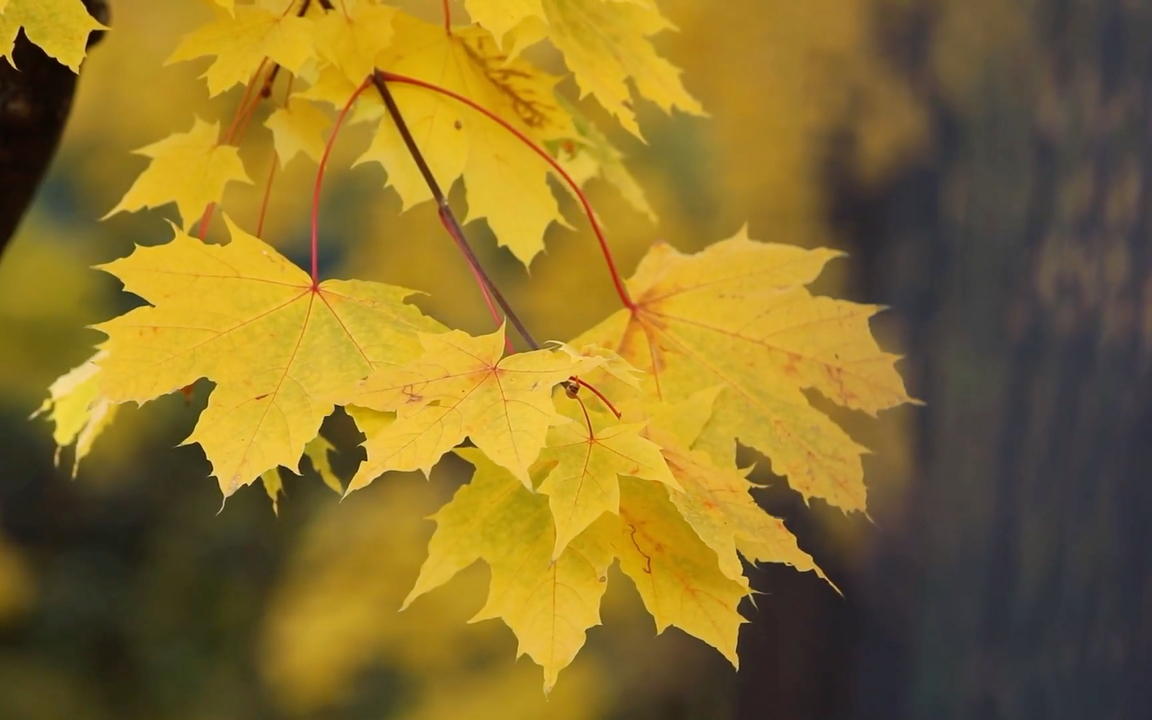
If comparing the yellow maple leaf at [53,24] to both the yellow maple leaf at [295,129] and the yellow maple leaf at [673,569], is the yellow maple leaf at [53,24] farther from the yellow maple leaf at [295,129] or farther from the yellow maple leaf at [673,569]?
the yellow maple leaf at [673,569]

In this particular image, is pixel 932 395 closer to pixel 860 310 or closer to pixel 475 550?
pixel 860 310

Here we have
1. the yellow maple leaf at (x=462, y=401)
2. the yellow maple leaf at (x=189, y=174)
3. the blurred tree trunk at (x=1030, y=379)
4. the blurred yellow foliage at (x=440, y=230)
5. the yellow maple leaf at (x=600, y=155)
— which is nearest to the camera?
the yellow maple leaf at (x=462, y=401)

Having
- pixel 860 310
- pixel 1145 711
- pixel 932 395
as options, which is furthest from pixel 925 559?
pixel 860 310

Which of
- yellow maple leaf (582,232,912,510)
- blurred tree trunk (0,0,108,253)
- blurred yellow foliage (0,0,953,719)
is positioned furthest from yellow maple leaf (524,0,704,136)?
blurred yellow foliage (0,0,953,719)

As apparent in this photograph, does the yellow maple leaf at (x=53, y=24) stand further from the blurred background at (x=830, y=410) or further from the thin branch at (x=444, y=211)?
the blurred background at (x=830, y=410)

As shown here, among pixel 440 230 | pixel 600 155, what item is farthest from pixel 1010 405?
pixel 600 155

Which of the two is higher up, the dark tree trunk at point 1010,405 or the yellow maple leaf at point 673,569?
the yellow maple leaf at point 673,569

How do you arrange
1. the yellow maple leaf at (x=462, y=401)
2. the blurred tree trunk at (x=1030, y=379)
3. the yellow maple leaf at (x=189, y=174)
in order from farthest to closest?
the blurred tree trunk at (x=1030, y=379), the yellow maple leaf at (x=189, y=174), the yellow maple leaf at (x=462, y=401)

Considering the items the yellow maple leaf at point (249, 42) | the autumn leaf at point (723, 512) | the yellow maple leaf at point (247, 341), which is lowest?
the autumn leaf at point (723, 512)

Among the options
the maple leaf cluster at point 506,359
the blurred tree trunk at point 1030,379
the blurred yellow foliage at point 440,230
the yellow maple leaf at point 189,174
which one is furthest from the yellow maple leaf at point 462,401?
the blurred tree trunk at point 1030,379

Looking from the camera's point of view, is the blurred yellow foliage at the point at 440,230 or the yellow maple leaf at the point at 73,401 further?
the blurred yellow foliage at the point at 440,230
